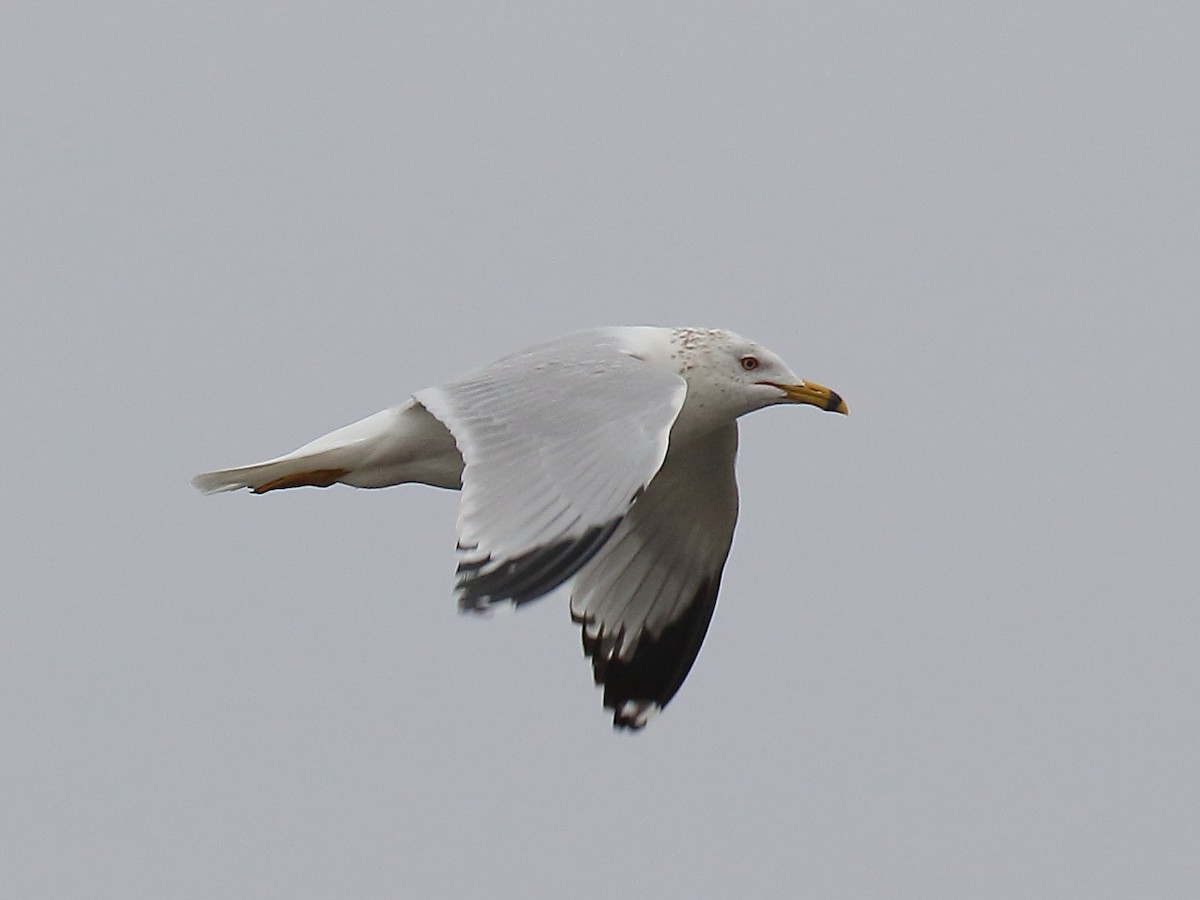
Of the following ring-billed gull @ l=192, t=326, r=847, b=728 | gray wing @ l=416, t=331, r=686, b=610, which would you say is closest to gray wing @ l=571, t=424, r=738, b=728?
ring-billed gull @ l=192, t=326, r=847, b=728

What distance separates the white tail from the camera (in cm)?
752

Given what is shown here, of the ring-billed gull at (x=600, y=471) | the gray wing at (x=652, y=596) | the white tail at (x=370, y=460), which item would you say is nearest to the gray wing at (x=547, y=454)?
the ring-billed gull at (x=600, y=471)

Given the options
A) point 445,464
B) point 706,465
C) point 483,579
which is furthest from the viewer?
point 706,465

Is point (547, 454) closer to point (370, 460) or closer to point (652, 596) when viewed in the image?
point (370, 460)

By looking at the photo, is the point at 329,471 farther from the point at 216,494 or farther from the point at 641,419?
the point at 641,419

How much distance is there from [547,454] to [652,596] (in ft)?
7.24

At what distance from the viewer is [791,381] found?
773 centimetres

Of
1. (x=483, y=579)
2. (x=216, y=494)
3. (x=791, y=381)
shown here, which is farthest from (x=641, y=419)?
(x=216, y=494)

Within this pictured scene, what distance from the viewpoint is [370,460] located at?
298 inches

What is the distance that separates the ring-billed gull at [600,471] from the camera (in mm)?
6117

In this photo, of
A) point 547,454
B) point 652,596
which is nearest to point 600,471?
point 547,454

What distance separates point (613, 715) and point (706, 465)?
1.14 m

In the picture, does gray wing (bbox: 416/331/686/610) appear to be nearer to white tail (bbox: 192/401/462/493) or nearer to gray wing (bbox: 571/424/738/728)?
white tail (bbox: 192/401/462/493)

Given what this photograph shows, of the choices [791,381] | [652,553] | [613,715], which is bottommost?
[613,715]
